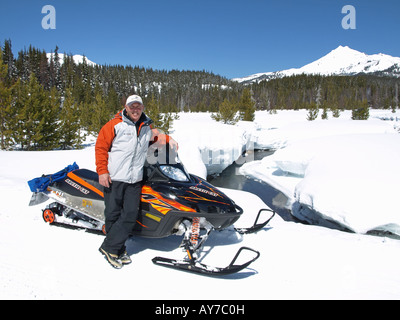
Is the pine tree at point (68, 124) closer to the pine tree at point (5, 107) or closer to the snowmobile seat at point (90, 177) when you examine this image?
the pine tree at point (5, 107)

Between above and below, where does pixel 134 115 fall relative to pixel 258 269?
above

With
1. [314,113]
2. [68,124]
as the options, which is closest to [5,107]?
[68,124]

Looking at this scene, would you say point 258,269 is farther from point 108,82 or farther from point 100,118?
point 108,82

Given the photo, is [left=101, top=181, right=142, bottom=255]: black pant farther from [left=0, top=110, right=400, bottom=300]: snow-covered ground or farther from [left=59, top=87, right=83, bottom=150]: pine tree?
[left=59, top=87, right=83, bottom=150]: pine tree

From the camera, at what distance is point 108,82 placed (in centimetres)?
7575

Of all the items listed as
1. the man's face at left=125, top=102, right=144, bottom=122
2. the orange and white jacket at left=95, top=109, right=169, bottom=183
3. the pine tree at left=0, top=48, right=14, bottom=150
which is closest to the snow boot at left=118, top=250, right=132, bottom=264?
the orange and white jacket at left=95, top=109, right=169, bottom=183

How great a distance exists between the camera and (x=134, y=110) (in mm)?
2854

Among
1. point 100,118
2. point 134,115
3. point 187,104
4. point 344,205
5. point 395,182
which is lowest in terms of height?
point 344,205

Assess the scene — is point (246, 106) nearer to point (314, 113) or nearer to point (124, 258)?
point (314, 113)

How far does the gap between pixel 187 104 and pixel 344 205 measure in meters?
86.1

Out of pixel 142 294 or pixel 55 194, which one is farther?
pixel 55 194

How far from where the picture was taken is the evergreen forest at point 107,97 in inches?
625

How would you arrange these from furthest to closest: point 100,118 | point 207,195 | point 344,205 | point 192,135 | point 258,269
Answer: point 100,118 → point 192,135 → point 344,205 → point 207,195 → point 258,269

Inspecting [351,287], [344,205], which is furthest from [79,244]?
[344,205]
